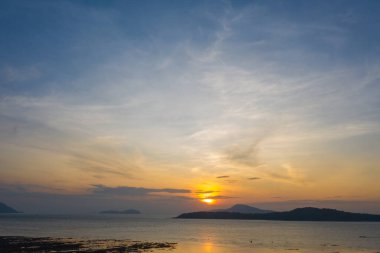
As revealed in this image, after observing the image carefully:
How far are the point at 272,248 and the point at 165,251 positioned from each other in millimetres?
26402

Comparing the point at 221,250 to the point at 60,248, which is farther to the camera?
the point at 221,250

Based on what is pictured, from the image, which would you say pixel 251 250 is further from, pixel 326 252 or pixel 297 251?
pixel 326 252

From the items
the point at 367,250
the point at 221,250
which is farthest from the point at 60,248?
the point at 367,250

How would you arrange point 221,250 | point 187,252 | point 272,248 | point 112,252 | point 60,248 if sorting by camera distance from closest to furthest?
point 112,252
point 60,248
point 187,252
point 221,250
point 272,248

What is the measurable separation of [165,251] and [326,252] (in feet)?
105

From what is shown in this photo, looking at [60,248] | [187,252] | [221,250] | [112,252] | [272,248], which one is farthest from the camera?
[272,248]

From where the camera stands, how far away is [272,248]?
3273 inches

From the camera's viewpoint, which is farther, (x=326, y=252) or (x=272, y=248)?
(x=272, y=248)

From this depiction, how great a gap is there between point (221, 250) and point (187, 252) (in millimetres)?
8631

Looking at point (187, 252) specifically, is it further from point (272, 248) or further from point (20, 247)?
point (20, 247)

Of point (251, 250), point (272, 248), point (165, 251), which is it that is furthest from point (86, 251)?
point (272, 248)

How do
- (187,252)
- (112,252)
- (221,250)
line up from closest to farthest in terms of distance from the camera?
1. (112,252)
2. (187,252)
3. (221,250)

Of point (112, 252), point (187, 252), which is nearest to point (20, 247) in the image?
point (112, 252)

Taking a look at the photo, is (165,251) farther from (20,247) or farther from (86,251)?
(20,247)
